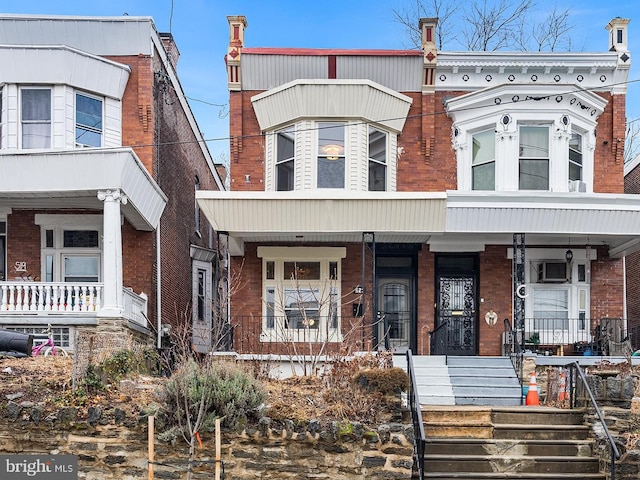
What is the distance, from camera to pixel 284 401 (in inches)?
493

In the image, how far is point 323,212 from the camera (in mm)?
17875

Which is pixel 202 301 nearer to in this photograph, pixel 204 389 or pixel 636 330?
pixel 636 330

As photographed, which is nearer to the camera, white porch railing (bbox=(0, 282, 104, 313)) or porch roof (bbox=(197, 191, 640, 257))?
white porch railing (bbox=(0, 282, 104, 313))

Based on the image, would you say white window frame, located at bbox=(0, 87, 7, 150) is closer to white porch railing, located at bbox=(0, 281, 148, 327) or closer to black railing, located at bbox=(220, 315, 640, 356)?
white porch railing, located at bbox=(0, 281, 148, 327)

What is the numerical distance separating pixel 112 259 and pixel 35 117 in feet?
13.5

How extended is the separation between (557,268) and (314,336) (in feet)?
19.5

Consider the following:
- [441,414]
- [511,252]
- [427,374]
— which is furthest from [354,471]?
[511,252]

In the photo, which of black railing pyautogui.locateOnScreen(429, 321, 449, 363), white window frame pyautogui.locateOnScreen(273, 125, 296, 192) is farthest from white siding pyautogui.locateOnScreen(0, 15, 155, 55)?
black railing pyautogui.locateOnScreen(429, 321, 449, 363)

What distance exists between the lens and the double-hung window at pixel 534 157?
1931 centimetres

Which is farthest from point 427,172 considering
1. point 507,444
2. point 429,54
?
point 507,444

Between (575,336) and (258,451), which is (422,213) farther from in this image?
(258,451)

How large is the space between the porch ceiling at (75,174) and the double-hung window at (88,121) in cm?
147

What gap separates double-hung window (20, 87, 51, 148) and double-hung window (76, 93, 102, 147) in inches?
25.7

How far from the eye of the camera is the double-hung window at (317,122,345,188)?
19.3 m
